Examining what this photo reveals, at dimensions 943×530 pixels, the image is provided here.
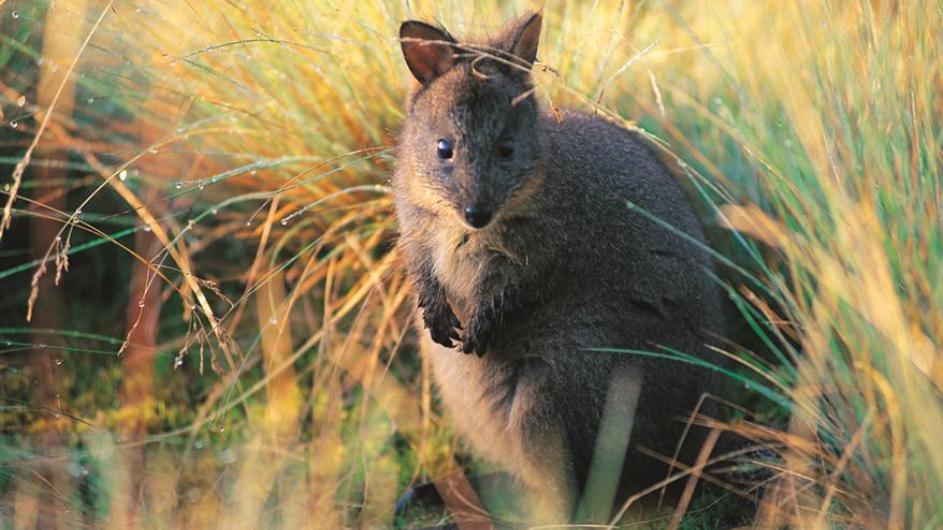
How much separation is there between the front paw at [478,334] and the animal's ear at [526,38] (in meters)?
0.93

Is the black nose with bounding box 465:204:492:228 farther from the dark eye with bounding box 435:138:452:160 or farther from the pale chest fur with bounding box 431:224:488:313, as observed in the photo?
the pale chest fur with bounding box 431:224:488:313

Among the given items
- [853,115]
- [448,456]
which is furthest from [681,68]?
[448,456]

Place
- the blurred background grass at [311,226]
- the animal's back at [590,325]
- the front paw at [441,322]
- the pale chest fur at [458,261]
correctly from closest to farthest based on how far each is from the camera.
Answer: the blurred background grass at [311,226] < the animal's back at [590,325] < the pale chest fur at [458,261] < the front paw at [441,322]

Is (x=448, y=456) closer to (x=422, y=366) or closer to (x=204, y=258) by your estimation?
(x=422, y=366)

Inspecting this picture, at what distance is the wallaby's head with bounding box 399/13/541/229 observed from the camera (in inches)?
152

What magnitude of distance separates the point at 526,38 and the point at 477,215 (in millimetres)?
673

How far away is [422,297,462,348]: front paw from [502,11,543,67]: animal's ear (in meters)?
0.96

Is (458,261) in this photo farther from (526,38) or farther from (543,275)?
(526,38)

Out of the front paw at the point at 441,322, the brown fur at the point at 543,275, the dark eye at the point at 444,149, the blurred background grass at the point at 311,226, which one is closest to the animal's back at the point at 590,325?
the brown fur at the point at 543,275

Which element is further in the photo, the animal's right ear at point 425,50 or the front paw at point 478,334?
the front paw at point 478,334

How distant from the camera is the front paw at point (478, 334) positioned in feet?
13.7

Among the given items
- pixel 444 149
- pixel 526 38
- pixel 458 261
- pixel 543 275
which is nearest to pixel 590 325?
pixel 543 275

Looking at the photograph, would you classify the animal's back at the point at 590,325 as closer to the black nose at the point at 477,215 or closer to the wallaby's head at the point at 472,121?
the wallaby's head at the point at 472,121

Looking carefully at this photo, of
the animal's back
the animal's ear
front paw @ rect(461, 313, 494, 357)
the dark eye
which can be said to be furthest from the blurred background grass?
front paw @ rect(461, 313, 494, 357)
